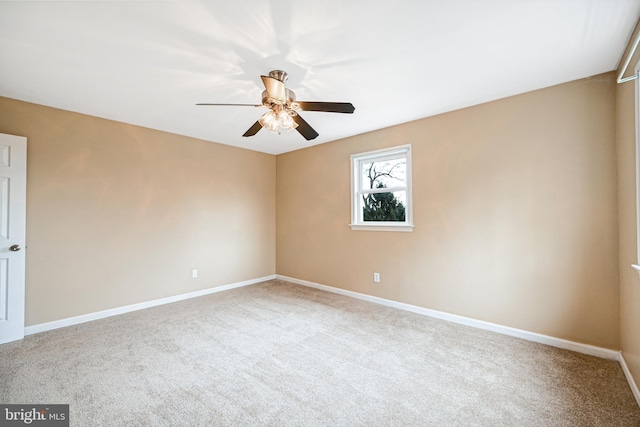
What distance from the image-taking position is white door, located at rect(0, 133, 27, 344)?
2678mm

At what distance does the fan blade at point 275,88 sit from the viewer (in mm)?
1973

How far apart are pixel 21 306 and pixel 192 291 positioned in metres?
1.80

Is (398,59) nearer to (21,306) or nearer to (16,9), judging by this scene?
(16,9)

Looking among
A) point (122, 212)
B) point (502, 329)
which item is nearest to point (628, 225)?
point (502, 329)

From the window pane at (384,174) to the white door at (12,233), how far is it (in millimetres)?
3957

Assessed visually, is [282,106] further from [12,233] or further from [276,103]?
[12,233]

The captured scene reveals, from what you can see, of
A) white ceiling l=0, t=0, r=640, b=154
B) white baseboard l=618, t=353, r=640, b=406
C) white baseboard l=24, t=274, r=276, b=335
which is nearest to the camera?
white ceiling l=0, t=0, r=640, b=154

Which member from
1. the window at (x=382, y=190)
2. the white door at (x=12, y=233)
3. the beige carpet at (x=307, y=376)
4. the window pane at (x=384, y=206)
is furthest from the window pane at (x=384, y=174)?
the white door at (x=12, y=233)

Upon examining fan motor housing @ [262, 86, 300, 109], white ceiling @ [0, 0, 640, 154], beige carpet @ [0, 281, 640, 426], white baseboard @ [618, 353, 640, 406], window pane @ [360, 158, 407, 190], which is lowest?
beige carpet @ [0, 281, 640, 426]

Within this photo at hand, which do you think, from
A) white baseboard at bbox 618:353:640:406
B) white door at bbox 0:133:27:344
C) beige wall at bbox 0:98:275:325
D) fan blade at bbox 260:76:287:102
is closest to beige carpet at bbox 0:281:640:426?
white baseboard at bbox 618:353:640:406

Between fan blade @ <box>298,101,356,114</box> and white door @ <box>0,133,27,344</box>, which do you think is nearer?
fan blade @ <box>298,101,356,114</box>

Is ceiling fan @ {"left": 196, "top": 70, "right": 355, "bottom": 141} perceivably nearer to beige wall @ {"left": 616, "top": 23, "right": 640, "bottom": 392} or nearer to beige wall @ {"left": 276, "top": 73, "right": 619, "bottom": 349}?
beige wall @ {"left": 276, "top": 73, "right": 619, "bottom": 349}

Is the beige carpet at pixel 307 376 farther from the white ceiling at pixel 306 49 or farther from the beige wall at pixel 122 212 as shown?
the white ceiling at pixel 306 49

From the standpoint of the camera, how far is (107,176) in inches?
134
